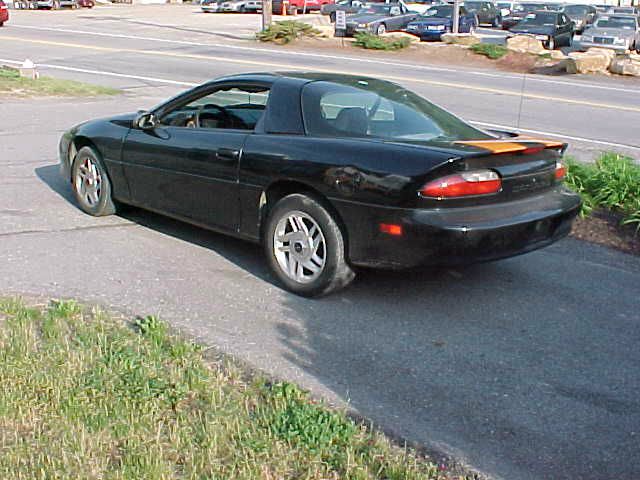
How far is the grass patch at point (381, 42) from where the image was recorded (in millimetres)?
31344

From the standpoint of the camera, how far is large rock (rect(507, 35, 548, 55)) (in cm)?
2905

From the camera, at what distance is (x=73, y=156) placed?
8375 mm

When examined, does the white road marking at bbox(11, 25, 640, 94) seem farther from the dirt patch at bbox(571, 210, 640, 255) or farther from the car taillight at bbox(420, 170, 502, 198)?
the car taillight at bbox(420, 170, 502, 198)

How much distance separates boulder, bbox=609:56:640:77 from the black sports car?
20.8 metres

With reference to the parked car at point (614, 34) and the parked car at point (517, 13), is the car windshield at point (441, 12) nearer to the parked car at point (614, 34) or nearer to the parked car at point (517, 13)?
the parked car at point (614, 34)

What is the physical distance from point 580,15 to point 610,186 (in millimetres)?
40481

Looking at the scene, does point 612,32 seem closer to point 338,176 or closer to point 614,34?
point 614,34

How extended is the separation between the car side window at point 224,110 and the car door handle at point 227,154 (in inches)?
10.3

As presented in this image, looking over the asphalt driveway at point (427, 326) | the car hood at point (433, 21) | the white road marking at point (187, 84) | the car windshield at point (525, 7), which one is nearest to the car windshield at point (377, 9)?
the car hood at point (433, 21)

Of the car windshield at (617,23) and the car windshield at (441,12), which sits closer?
the car windshield at (617,23)

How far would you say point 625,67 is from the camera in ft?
85.3

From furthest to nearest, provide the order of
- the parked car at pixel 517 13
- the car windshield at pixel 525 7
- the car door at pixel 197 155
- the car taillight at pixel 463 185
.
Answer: the car windshield at pixel 525 7, the parked car at pixel 517 13, the car door at pixel 197 155, the car taillight at pixel 463 185

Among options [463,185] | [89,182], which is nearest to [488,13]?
[89,182]

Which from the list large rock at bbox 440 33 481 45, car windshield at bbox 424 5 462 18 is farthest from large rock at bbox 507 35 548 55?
car windshield at bbox 424 5 462 18
